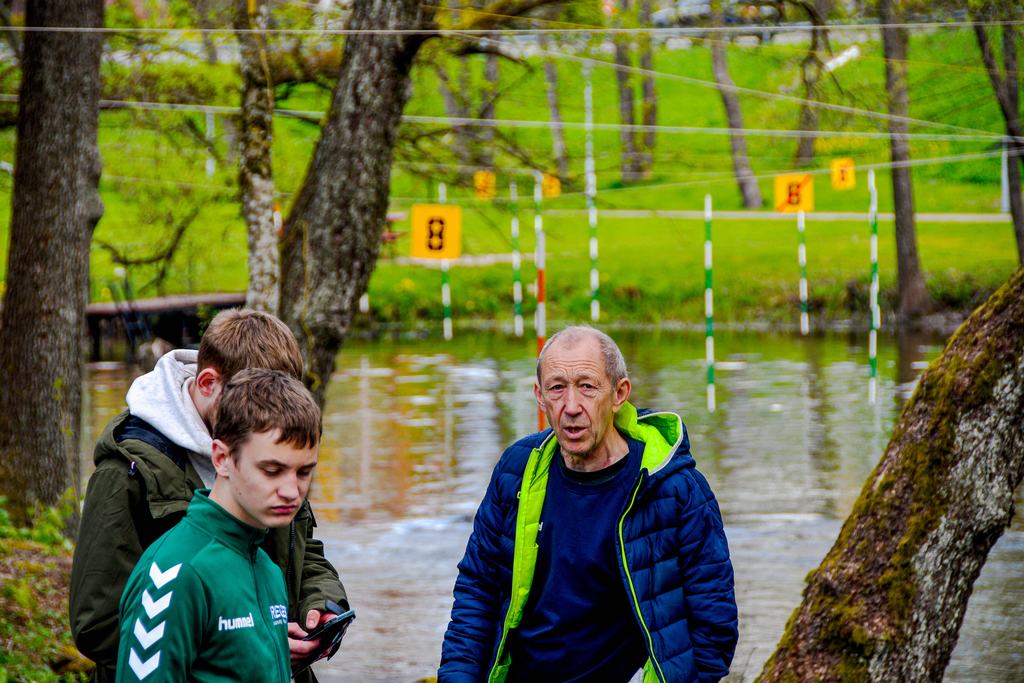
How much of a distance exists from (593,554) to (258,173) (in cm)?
583

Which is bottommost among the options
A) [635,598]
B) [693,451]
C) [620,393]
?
[693,451]

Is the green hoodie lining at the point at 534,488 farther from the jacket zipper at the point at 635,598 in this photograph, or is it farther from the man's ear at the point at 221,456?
the man's ear at the point at 221,456

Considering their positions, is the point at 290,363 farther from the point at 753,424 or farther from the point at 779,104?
the point at 779,104

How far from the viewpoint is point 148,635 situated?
8.86ft

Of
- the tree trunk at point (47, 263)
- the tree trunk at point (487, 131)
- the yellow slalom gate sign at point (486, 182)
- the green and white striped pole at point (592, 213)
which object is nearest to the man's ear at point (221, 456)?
the tree trunk at point (47, 263)

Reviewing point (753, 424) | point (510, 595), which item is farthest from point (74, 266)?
point (753, 424)

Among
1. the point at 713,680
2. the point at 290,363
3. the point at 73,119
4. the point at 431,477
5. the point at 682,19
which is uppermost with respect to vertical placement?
the point at 682,19

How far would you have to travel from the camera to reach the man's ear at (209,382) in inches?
129

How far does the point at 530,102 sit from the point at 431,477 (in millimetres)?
3706

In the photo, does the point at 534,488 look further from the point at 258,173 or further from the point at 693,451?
the point at 693,451

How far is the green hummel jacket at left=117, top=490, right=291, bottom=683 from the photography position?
271cm

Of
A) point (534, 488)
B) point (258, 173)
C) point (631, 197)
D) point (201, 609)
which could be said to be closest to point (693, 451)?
point (258, 173)

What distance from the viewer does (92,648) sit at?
10.2ft

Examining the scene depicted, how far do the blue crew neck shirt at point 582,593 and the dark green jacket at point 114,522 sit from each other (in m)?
0.89
